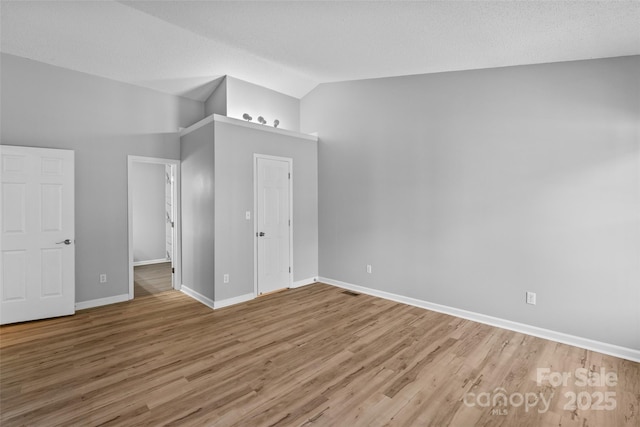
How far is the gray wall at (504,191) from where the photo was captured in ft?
9.46

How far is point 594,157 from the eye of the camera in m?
2.96

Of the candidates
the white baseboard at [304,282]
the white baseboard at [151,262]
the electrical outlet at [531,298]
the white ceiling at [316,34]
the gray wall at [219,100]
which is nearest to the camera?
the white ceiling at [316,34]

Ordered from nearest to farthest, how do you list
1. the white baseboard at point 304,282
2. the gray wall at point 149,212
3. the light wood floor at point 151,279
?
the light wood floor at point 151,279
the white baseboard at point 304,282
the gray wall at point 149,212

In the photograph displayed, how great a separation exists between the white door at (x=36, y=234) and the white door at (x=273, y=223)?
2390 millimetres

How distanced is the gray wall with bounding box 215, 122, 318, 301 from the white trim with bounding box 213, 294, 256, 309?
2.3 inches

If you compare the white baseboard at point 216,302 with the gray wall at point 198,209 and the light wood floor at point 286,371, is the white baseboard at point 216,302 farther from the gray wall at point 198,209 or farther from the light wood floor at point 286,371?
the light wood floor at point 286,371

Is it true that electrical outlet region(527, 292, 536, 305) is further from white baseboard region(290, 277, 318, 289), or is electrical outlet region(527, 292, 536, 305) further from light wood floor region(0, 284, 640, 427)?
white baseboard region(290, 277, 318, 289)

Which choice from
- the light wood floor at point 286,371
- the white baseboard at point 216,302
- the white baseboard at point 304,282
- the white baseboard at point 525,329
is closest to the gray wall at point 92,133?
the light wood floor at point 286,371

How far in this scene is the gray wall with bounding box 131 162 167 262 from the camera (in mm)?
7383

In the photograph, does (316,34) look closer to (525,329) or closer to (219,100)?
(219,100)

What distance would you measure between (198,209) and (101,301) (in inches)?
71.4

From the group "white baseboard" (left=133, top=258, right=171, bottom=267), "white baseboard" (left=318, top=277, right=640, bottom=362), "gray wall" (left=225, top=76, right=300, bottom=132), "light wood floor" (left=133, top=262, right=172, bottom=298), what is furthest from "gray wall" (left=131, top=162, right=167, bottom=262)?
"white baseboard" (left=318, top=277, right=640, bottom=362)

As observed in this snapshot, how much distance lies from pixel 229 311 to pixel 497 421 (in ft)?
10.3

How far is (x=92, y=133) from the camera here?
416 centimetres
